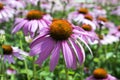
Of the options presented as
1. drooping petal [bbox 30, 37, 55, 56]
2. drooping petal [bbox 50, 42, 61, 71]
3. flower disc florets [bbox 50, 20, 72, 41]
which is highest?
flower disc florets [bbox 50, 20, 72, 41]

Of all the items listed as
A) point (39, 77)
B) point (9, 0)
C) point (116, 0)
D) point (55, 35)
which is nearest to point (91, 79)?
point (39, 77)

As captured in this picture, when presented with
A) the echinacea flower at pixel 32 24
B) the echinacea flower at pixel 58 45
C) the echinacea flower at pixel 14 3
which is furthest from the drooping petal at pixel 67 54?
the echinacea flower at pixel 14 3

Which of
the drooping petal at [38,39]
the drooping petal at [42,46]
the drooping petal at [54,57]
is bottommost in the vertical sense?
the drooping petal at [54,57]

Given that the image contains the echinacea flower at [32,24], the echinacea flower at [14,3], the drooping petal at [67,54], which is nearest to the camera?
the drooping petal at [67,54]

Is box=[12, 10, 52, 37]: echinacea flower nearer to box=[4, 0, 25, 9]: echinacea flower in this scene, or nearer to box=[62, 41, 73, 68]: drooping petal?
box=[62, 41, 73, 68]: drooping petal

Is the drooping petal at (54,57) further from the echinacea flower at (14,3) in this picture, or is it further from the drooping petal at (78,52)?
the echinacea flower at (14,3)

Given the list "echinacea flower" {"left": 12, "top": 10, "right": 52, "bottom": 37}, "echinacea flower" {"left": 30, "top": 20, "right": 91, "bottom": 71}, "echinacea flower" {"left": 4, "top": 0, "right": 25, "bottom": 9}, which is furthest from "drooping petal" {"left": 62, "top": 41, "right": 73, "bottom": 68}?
"echinacea flower" {"left": 4, "top": 0, "right": 25, "bottom": 9}

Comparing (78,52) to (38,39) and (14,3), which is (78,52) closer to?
(38,39)

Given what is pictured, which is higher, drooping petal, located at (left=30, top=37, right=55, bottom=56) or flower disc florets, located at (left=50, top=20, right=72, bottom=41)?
flower disc florets, located at (left=50, top=20, right=72, bottom=41)

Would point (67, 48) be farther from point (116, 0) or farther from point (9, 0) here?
point (116, 0)
